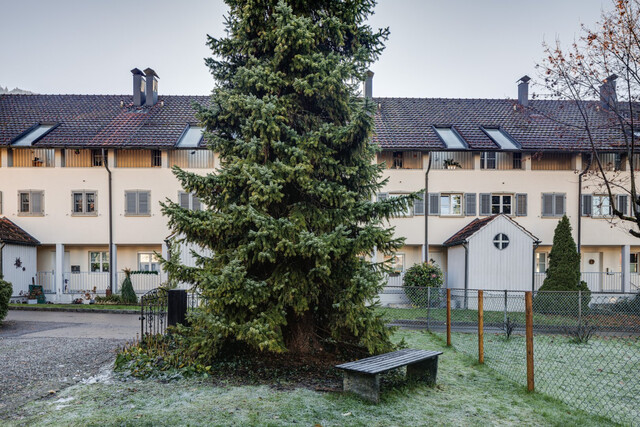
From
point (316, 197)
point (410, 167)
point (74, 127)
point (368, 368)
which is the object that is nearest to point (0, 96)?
point (74, 127)

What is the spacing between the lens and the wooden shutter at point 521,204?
23578 millimetres

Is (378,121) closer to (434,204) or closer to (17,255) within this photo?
(434,204)

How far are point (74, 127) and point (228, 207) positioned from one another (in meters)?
20.7

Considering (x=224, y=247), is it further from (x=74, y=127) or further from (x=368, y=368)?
(x=74, y=127)

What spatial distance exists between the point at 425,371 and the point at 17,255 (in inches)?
843

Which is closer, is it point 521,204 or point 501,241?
point 501,241

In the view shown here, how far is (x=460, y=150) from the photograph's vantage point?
901 inches

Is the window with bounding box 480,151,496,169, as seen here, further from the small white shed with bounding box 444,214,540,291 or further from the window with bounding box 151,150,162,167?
the window with bounding box 151,150,162,167

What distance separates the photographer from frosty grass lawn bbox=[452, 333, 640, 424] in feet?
21.7

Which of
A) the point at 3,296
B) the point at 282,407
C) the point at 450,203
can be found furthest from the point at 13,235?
the point at 282,407

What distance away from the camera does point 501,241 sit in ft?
69.3

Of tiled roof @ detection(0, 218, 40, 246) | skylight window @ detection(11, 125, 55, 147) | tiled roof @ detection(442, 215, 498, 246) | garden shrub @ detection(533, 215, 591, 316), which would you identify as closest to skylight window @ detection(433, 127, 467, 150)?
tiled roof @ detection(442, 215, 498, 246)

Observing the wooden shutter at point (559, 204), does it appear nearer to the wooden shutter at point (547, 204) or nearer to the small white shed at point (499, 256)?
the wooden shutter at point (547, 204)

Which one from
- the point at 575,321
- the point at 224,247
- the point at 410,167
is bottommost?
the point at 575,321
